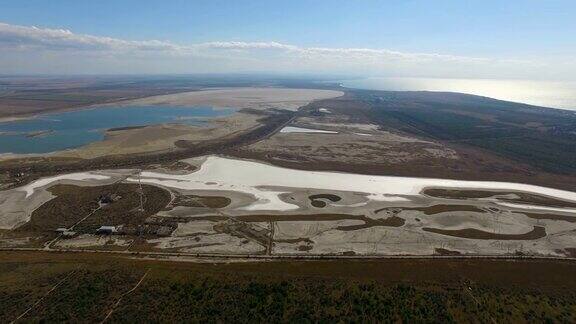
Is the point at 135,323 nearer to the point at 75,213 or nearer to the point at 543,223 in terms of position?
the point at 75,213

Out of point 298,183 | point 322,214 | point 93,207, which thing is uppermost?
point 298,183

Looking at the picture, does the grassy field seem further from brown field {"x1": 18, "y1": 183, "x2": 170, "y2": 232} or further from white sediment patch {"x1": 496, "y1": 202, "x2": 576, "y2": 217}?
white sediment patch {"x1": 496, "y1": 202, "x2": 576, "y2": 217}

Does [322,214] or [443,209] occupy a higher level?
[443,209]

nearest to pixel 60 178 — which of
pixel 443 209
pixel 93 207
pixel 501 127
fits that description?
pixel 93 207

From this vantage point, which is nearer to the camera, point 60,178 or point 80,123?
point 60,178

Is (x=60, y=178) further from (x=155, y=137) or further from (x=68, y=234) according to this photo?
(x=155, y=137)

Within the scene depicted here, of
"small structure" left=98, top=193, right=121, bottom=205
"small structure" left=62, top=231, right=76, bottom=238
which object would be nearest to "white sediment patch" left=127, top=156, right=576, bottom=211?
"small structure" left=98, top=193, right=121, bottom=205

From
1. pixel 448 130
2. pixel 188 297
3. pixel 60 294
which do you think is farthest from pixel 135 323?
pixel 448 130
